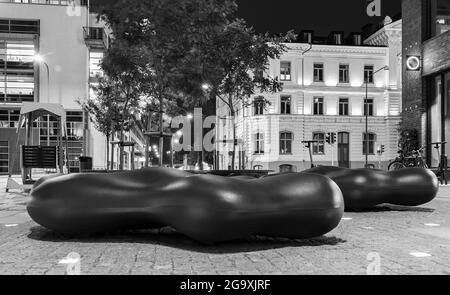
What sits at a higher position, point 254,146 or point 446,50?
point 446,50

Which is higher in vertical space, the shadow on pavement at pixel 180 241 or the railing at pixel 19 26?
the railing at pixel 19 26

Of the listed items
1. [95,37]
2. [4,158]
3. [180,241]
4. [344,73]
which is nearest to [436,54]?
[180,241]

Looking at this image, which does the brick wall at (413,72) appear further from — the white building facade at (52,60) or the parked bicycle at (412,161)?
the white building facade at (52,60)

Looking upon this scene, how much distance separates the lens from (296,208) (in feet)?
17.4

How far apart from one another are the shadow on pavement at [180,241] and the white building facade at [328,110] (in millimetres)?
43360

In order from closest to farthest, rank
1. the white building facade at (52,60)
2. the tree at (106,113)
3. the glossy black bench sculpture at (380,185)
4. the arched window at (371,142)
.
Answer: the glossy black bench sculpture at (380,185)
the tree at (106,113)
the white building facade at (52,60)
the arched window at (371,142)

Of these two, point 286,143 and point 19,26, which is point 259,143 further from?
point 19,26

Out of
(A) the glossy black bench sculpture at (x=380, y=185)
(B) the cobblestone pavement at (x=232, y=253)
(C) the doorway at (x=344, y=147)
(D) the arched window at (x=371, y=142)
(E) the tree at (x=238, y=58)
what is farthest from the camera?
(D) the arched window at (x=371, y=142)

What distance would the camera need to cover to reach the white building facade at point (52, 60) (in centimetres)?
5147

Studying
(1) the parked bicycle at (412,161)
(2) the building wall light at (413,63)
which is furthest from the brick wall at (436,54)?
(1) the parked bicycle at (412,161)
